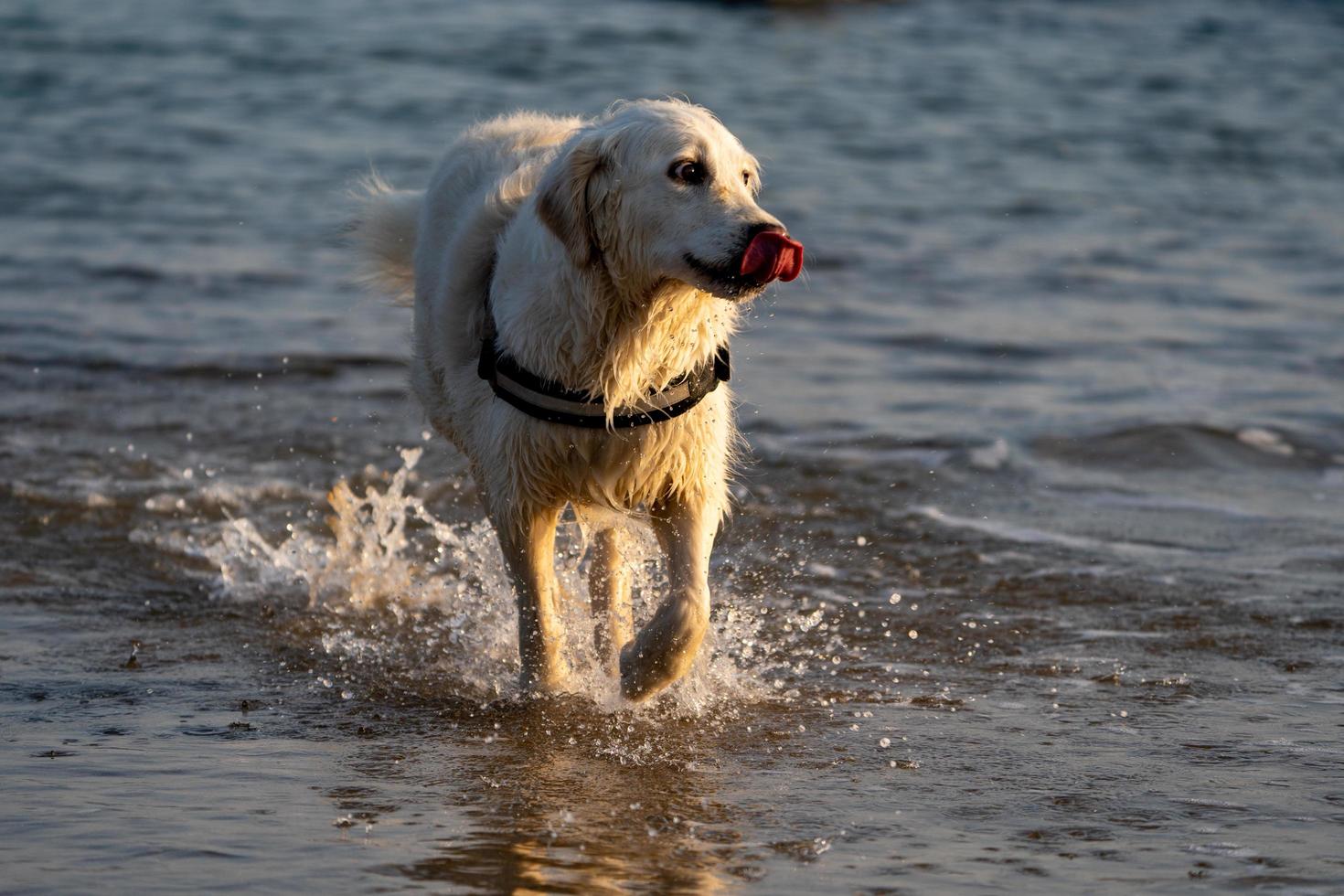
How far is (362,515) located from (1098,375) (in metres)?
4.42

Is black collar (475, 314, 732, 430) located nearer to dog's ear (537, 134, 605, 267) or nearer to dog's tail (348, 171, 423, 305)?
dog's ear (537, 134, 605, 267)

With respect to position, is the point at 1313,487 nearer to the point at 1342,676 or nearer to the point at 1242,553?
the point at 1242,553

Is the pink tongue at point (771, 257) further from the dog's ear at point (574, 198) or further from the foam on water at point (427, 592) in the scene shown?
the foam on water at point (427, 592)

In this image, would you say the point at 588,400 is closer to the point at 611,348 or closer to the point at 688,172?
the point at 611,348

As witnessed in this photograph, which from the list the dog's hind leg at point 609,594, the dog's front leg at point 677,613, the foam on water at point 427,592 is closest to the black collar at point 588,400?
the dog's front leg at point 677,613

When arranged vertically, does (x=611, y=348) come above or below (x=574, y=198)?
below

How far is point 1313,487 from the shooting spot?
23.9ft

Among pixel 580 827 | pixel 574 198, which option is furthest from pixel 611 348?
pixel 580 827

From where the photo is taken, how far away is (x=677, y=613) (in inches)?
177

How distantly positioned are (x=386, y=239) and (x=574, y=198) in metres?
2.23

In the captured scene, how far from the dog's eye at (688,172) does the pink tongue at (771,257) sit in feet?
0.95

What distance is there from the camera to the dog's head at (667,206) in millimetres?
3951

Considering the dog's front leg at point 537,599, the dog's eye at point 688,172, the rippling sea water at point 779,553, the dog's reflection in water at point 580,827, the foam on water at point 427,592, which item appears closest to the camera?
the dog's reflection in water at point 580,827

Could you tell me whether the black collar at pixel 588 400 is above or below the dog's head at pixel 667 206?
below
